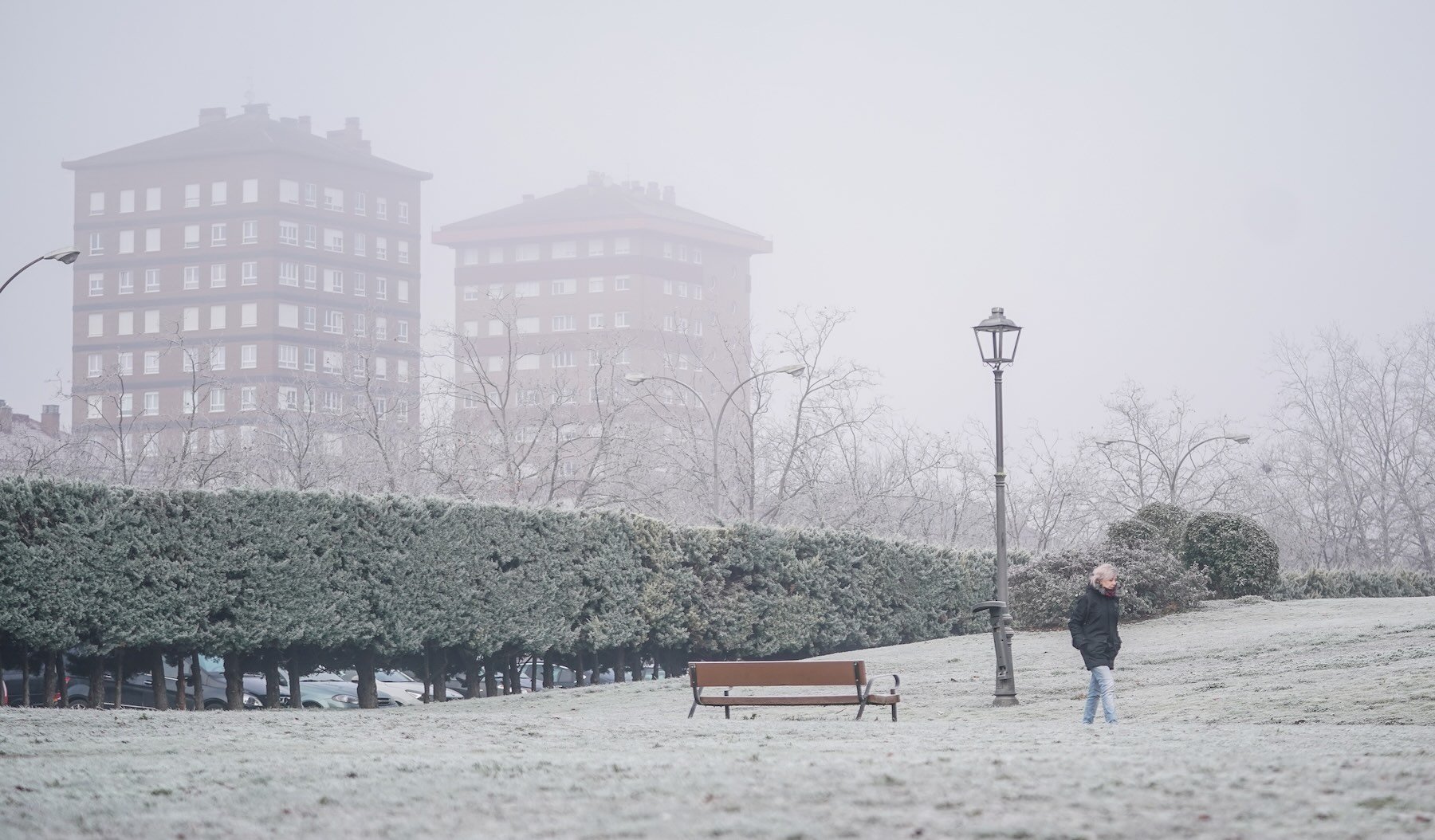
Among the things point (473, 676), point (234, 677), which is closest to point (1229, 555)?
Answer: point (473, 676)

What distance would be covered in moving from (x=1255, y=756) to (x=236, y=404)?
10935cm

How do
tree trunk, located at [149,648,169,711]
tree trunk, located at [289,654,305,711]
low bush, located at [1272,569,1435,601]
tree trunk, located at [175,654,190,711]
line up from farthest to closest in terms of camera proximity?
low bush, located at [1272,569,1435,601], tree trunk, located at [289,654,305,711], tree trunk, located at [175,654,190,711], tree trunk, located at [149,648,169,711]

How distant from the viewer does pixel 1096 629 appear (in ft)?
45.7

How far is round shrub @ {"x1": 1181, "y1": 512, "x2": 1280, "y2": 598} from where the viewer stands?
30.3m

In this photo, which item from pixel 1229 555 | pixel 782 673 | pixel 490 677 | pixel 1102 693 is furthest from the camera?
pixel 1229 555

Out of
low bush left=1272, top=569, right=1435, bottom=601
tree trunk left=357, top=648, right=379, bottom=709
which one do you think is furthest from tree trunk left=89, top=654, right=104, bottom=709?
low bush left=1272, top=569, right=1435, bottom=601

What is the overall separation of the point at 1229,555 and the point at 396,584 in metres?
17.9

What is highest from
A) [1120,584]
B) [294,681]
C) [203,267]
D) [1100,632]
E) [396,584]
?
[203,267]

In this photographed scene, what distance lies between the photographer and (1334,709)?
14.6 metres

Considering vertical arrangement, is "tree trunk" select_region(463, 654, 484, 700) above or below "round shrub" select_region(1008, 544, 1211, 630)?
below

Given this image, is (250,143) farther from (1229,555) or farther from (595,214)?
(1229,555)

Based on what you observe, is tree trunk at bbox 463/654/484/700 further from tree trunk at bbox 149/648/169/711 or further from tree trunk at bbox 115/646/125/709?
tree trunk at bbox 115/646/125/709

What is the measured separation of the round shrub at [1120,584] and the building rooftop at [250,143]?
330 feet

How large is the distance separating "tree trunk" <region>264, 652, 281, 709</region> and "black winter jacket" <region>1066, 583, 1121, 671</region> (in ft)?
37.4
